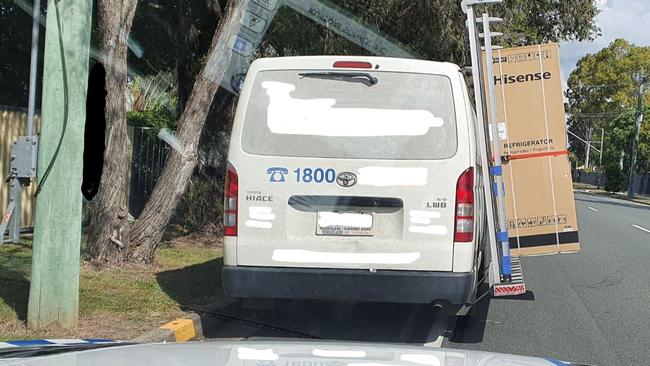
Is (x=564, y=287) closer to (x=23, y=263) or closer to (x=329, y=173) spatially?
(x=329, y=173)

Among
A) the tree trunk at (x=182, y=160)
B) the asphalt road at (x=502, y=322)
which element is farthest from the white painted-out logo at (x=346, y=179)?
the tree trunk at (x=182, y=160)

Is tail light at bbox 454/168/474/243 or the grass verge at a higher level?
tail light at bbox 454/168/474/243

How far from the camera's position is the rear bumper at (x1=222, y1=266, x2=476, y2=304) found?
19.2 ft

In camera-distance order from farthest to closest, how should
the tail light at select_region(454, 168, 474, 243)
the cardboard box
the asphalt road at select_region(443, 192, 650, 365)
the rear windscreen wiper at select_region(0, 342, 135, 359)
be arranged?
the cardboard box, the asphalt road at select_region(443, 192, 650, 365), the tail light at select_region(454, 168, 474, 243), the rear windscreen wiper at select_region(0, 342, 135, 359)

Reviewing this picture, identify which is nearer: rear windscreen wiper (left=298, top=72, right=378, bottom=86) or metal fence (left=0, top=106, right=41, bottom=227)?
rear windscreen wiper (left=298, top=72, right=378, bottom=86)

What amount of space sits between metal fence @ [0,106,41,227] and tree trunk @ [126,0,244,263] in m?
3.50

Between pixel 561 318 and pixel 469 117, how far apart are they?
2741mm

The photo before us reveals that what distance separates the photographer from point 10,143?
1170 centimetres

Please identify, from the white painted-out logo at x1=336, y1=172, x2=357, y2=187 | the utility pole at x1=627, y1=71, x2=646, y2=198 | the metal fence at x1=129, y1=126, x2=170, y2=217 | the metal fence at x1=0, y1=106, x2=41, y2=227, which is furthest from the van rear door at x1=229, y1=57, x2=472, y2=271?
the utility pole at x1=627, y1=71, x2=646, y2=198

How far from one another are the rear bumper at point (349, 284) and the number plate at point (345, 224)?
11.7 inches

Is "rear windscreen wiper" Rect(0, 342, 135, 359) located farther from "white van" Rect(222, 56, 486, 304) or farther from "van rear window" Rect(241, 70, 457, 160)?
"van rear window" Rect(241, 70, 457, 160)

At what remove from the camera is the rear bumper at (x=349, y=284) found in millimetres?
5859

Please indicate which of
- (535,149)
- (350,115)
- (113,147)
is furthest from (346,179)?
(113,147)

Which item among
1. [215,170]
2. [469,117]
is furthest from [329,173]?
[215,170]
